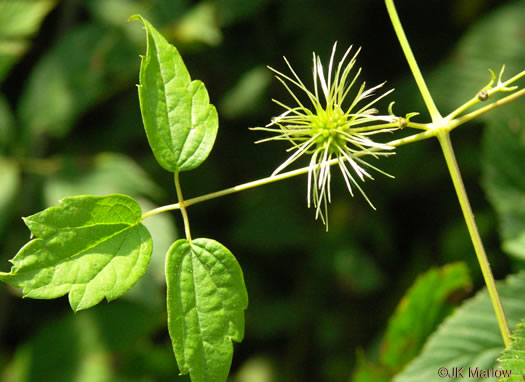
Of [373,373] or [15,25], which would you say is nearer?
[373,373]

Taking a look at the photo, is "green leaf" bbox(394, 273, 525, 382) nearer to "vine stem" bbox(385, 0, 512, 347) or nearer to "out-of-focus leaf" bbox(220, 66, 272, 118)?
"vine stem" bbox(385, 0, 512, 347)

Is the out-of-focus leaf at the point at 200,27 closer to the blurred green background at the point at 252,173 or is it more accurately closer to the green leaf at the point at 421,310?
the blurred green background at the point at 252,173

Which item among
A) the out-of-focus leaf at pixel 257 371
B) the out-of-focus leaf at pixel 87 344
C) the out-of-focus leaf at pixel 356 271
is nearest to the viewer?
the out-of-focus leaf at pixel 87 344

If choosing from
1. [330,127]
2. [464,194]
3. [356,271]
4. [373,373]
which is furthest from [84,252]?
[356,271]

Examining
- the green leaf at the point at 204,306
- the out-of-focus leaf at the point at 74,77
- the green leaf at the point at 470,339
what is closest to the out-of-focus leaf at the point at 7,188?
the out-of-focus leaf at the point at 74,77

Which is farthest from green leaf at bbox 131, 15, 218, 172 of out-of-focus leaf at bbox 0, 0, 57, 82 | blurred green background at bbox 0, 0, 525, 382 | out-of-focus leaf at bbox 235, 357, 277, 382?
out-of-focus leaf at bbox 235, 357, 277, 382

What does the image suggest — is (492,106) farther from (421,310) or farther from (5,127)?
(5,127)
